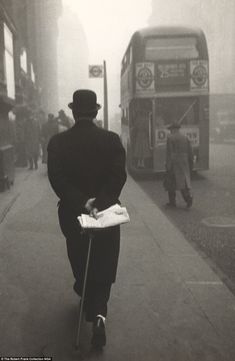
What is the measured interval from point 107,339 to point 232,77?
53.6 m

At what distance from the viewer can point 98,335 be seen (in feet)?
12.2

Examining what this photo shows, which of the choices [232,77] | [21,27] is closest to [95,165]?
[21,27]

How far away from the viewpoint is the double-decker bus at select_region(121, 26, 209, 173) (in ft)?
48.5

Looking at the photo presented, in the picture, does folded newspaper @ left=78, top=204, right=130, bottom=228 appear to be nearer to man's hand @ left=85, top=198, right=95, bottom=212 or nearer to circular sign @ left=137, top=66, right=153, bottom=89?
man's hand @ left=85, top=198, right=95, bottom=212

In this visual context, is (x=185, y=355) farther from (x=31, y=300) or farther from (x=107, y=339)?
(x=31, y=300)

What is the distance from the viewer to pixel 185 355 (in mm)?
3658

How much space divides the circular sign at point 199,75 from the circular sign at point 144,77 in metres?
1.21

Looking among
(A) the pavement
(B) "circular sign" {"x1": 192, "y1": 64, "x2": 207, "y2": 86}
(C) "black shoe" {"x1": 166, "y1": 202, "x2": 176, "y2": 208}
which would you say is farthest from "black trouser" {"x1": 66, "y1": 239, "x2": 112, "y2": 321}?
(B) "circular sign" {"x1": 192, "y1": 64, "x2": 207, "y2": 86}

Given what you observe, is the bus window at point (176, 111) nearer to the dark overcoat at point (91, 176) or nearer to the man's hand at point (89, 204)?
the dark overcoat at point (91, 176)

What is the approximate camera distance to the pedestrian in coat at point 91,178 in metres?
3.86

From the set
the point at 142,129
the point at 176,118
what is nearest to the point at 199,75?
the point at 176,118

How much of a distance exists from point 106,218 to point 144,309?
48.3 inches

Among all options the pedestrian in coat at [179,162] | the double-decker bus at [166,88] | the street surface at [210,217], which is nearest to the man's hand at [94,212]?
the street surface at [210,217]

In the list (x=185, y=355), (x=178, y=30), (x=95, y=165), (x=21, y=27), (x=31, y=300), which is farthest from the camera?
(x=21, y=27)
